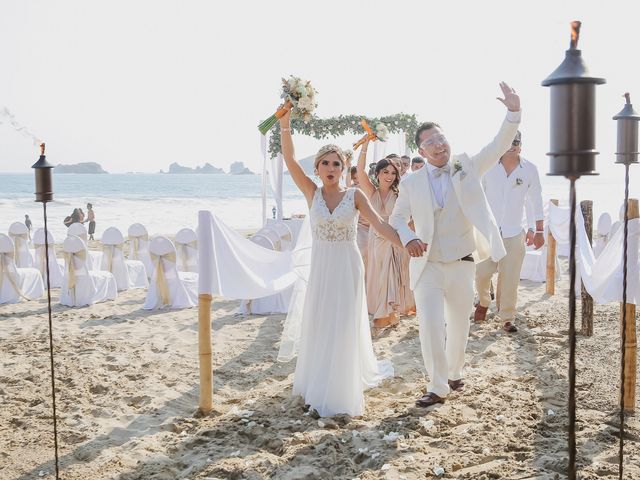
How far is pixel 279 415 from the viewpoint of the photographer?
192 inches

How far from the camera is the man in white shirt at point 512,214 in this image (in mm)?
7504

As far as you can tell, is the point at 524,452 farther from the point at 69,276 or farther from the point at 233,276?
the point at 69,276

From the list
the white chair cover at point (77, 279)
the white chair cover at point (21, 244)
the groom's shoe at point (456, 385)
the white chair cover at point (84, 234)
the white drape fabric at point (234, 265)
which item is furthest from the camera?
the white chair cover at point (21, 244)

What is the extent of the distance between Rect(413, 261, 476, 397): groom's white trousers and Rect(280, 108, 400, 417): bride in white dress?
438 mm

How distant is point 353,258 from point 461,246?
0.83 meters

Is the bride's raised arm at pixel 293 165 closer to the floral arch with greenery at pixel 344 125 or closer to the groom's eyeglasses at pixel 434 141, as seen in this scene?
the groom's eyeglasses at pixel 434 141

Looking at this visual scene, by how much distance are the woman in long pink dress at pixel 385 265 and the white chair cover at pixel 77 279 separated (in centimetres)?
424

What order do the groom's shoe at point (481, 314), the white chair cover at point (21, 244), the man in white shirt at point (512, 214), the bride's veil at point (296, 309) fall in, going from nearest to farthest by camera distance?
the bride's veil at point (296, 309)
the man in white shirt at point (512, 214)
the groom's shoe at point (481, 314)
the white chair cover at point (21, 244)

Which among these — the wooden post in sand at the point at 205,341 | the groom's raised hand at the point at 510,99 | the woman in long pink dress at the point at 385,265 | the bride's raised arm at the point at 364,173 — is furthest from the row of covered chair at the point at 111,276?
the groom's raised hand at the point at 510,99

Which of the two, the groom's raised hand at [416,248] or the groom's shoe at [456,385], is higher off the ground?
the groom's raised hand at [416,248]

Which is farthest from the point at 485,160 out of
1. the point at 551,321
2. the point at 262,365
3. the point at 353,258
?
the point at 551,321

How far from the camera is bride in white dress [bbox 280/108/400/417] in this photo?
4867 mm

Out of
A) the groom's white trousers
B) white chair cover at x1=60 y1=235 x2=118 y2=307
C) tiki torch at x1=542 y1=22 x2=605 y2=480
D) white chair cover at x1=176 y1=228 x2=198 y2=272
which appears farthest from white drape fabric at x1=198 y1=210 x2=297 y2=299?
white chair cover at x1=176 y1=228 x2=198 y2=272

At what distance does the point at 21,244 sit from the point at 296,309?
309 inches
